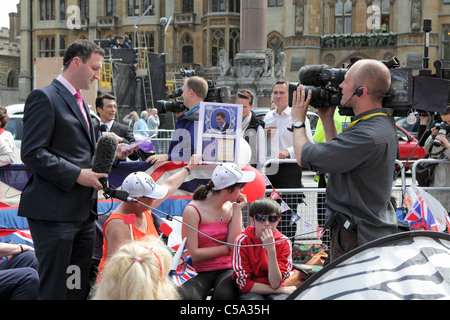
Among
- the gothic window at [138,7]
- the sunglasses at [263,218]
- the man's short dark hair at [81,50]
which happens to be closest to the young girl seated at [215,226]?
the sunglasses at [263,218]

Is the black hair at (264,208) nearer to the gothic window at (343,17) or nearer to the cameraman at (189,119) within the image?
the cameraman at (189,119)

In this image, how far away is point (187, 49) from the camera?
48781 millimetres

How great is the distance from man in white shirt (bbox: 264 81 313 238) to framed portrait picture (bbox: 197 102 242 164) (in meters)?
1.25

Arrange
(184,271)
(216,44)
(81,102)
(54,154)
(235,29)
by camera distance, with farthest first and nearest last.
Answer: (216,44) → (235,29) → (184,271) → (81,102) → (54,154)

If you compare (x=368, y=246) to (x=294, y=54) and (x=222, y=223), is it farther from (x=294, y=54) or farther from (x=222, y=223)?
(x=294, y=54)

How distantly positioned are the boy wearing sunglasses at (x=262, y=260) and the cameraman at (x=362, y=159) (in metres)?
1.06

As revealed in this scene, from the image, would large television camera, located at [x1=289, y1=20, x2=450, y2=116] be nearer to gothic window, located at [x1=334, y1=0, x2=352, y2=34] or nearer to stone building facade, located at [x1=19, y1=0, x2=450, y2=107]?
stone building facade, located at [x1=19, y1=0, x2=450, y2=107]

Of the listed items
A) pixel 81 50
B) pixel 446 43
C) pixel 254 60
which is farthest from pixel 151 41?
pixel 81 50

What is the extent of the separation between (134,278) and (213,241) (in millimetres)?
2365

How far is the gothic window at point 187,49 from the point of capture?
159 ft

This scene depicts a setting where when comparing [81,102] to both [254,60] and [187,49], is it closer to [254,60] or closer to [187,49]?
[254,60]
